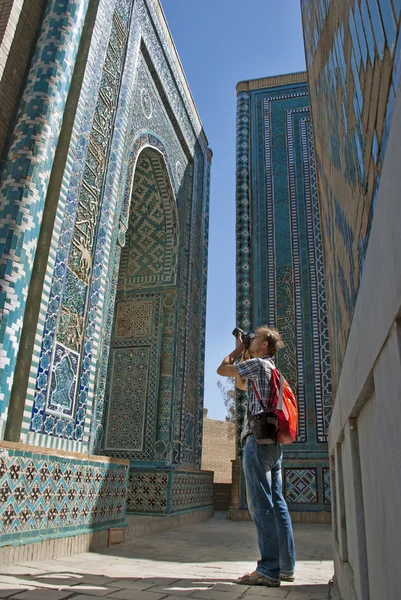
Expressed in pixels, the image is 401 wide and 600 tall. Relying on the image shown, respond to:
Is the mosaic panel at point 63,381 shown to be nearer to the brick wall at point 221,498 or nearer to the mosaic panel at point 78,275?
the mosaic panel at point 78,275

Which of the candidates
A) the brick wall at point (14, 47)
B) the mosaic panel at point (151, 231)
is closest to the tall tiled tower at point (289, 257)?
the mosaic panel at point (151, 231)

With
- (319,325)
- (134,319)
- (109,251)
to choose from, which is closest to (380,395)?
(109,251)

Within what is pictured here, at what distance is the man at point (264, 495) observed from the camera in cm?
187

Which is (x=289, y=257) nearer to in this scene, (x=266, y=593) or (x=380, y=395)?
(x=266, y=593)

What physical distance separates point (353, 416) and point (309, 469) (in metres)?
5.34

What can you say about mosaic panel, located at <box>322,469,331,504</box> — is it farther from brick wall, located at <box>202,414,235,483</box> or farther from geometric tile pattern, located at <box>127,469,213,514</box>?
brick wall, located at <box>202,414,235,483</box>

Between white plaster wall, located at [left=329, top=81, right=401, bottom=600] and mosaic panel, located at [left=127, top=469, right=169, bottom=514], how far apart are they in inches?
177

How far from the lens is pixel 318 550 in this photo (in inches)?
132

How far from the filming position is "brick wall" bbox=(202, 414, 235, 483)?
13242mm

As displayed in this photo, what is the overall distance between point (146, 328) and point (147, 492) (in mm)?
2033

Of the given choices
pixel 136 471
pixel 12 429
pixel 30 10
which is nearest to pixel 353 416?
pixel 12 429

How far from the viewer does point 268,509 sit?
195 centimetres

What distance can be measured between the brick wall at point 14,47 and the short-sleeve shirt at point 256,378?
2217 mm

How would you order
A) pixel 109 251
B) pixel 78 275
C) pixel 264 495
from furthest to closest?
1. pixel 109 251
2. pixel 78 275
3. pixel 264 495
